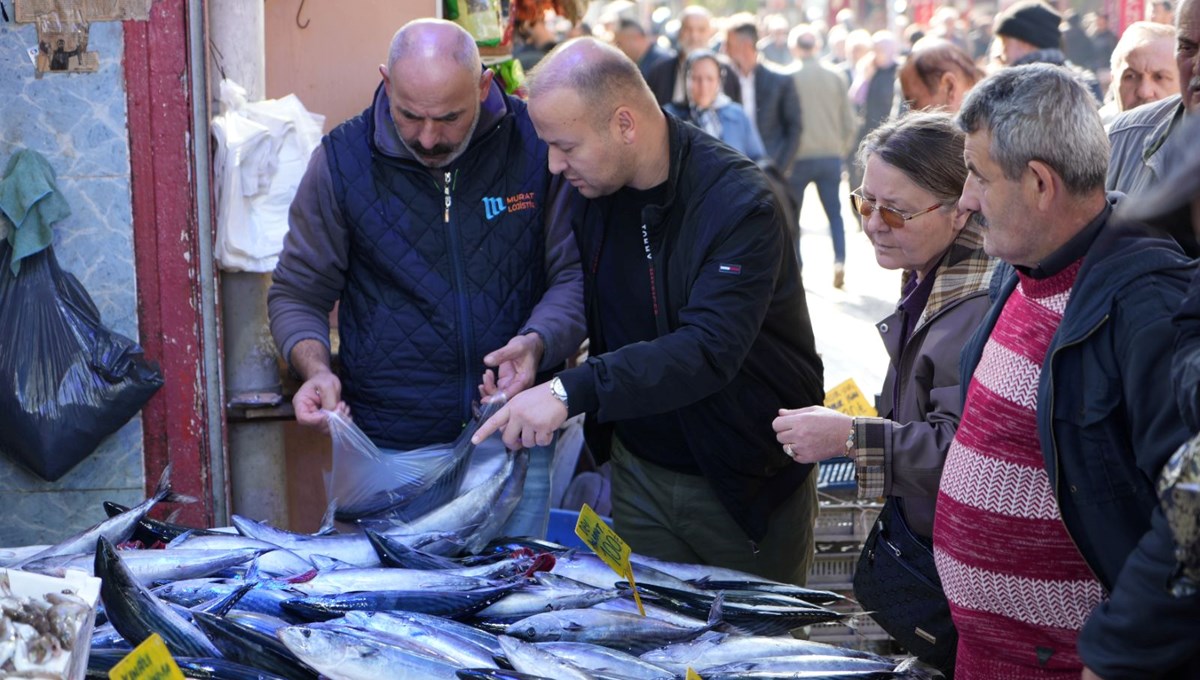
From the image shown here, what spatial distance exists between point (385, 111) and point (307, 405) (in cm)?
89

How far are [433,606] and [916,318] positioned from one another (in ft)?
4.23

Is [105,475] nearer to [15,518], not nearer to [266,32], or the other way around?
[15,518]

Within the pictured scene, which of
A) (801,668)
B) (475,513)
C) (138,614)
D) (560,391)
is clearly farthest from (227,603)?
(801,668)

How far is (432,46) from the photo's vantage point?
11.9ft

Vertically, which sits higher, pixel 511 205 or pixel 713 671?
pixel 511 205

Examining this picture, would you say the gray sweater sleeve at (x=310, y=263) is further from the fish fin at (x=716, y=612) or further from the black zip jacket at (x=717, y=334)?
the fish fin at (x=716, y=612)

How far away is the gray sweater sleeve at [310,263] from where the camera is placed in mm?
3842

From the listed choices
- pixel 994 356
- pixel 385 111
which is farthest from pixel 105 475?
pixel 994 356

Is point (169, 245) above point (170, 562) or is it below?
above

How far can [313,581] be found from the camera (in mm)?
2914

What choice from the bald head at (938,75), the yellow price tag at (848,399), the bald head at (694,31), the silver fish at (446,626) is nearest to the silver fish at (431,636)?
the silver fish at (446,626)

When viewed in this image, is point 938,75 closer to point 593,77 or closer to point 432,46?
point 432,46

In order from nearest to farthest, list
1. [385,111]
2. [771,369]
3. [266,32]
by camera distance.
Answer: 1. [771,369]
2. [385,111]
3. [266,32]

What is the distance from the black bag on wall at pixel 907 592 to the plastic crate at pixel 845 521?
4.13 ft
